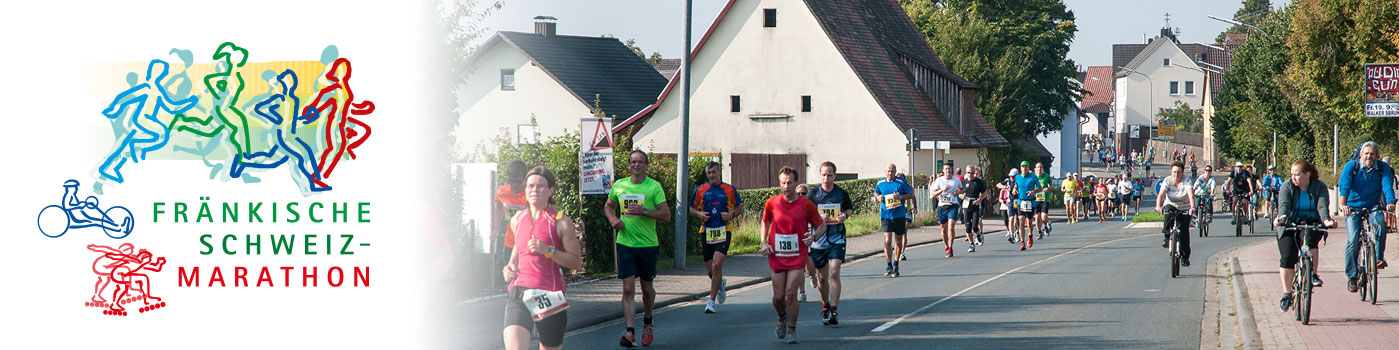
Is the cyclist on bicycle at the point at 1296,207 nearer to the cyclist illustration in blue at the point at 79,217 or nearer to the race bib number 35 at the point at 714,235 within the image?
the race bib number 35 at the point at 714,235

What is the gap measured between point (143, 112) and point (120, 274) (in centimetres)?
102

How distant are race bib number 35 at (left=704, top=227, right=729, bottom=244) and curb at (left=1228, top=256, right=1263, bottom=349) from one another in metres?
4.68

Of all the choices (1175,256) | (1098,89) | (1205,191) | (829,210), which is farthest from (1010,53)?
(1098,89)

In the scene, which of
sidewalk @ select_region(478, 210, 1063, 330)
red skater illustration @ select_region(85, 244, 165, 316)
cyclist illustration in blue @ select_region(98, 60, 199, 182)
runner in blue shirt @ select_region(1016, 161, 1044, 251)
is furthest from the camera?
runner in blue shirt @ select_region(1016, 161, 1044, 251)

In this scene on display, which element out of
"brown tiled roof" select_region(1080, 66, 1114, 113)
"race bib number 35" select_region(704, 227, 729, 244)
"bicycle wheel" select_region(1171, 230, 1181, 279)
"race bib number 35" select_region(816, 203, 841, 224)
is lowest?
"bicycle wheel" select_region(1171, 230, 1181, 279)

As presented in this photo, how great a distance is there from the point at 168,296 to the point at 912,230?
24269 millimetres

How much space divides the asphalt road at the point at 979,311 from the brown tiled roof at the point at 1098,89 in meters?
118

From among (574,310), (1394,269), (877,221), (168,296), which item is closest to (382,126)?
(168,296)

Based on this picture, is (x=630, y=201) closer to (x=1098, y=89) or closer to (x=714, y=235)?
(x=714, y=235)

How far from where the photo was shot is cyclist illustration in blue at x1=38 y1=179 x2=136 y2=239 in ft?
25.6

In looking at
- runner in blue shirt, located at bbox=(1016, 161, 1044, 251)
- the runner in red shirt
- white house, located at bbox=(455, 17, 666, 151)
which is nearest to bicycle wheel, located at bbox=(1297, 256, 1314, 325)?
the runner in red shirt

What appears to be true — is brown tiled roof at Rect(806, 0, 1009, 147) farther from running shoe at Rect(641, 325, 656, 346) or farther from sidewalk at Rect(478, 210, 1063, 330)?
running shoe at Rect(641, 325, 656, 346)

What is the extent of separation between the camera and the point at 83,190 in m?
7.80

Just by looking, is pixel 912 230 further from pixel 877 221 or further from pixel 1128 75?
pixel 1128 75
